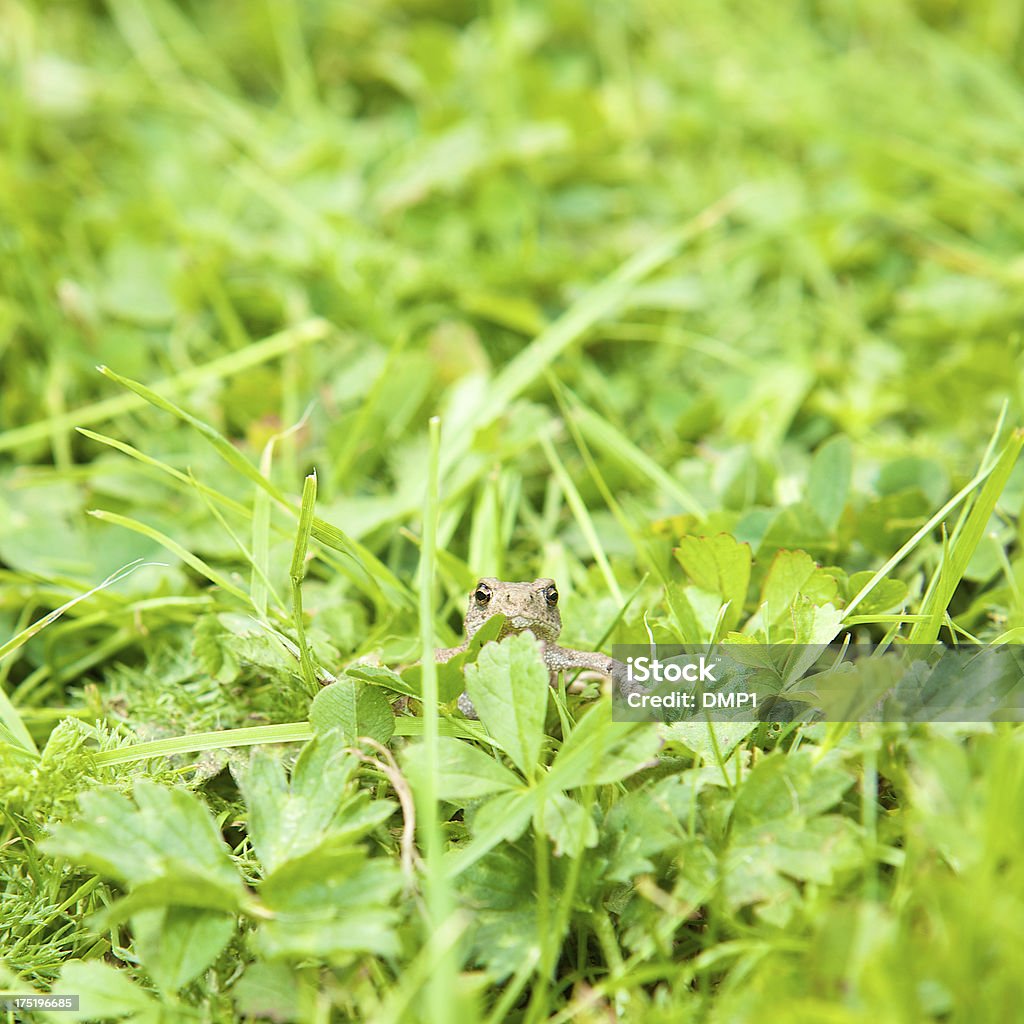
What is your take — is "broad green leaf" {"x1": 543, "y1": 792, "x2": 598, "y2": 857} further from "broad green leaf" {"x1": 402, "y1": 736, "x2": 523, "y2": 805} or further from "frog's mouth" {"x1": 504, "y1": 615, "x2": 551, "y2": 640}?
"frog's mouth" {"x1": 504, "y1": 615, "x2": 551, "y2": 640}

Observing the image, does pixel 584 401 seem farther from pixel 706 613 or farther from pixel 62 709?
pixel 62 709

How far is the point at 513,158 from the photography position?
3.97 metres

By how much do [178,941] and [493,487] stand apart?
1.46 m

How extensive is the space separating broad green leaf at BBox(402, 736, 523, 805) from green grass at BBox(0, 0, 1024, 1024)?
0.04 feet

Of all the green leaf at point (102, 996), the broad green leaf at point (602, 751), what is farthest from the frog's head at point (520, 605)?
the green leaf at point (102, 996)

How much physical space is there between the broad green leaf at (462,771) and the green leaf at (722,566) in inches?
25.8

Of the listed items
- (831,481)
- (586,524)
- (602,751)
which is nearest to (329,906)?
(602,751)

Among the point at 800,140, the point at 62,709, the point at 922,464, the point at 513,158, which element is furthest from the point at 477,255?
the point at 62,709

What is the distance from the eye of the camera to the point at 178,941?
1619 millimetres

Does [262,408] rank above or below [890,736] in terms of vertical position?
above

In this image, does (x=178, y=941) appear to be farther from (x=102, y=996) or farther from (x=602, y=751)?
(x=602, y=751)

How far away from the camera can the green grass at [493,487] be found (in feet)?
5.31

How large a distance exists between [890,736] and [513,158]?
2997mm

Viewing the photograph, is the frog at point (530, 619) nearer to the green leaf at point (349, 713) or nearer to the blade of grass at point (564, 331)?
the green leaf at point (349, 713)
